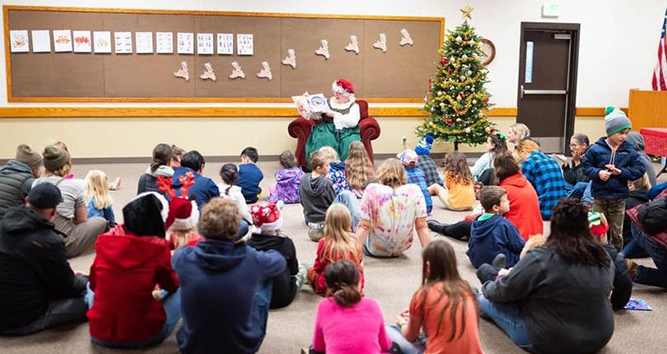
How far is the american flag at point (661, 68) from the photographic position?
1213 cm

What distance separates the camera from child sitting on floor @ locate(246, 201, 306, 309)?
14.7ft

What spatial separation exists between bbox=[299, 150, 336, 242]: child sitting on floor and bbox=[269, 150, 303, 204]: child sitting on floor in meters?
1.46

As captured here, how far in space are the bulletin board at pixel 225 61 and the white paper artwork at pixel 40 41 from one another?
0.18 ft

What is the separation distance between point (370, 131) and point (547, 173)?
3599 mm

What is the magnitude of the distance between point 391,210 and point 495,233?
812 millimetres

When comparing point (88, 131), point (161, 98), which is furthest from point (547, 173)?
point (88, 131)

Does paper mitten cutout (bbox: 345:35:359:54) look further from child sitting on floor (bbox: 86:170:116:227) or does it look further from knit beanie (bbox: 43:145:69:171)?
knit beanie (bbox: 43:145:69:171)

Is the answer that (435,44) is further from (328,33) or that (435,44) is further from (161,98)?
(161,98)

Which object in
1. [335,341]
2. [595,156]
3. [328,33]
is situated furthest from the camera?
[328,33]

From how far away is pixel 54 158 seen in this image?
5660 mm

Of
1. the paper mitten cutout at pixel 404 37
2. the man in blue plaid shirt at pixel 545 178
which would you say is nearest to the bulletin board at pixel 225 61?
the paper mitten cutout at pixel 404 37

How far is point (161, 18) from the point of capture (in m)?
10.6

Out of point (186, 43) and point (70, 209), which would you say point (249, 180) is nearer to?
point (70, 209)

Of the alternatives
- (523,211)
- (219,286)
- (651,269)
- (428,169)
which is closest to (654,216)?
(651,269)
